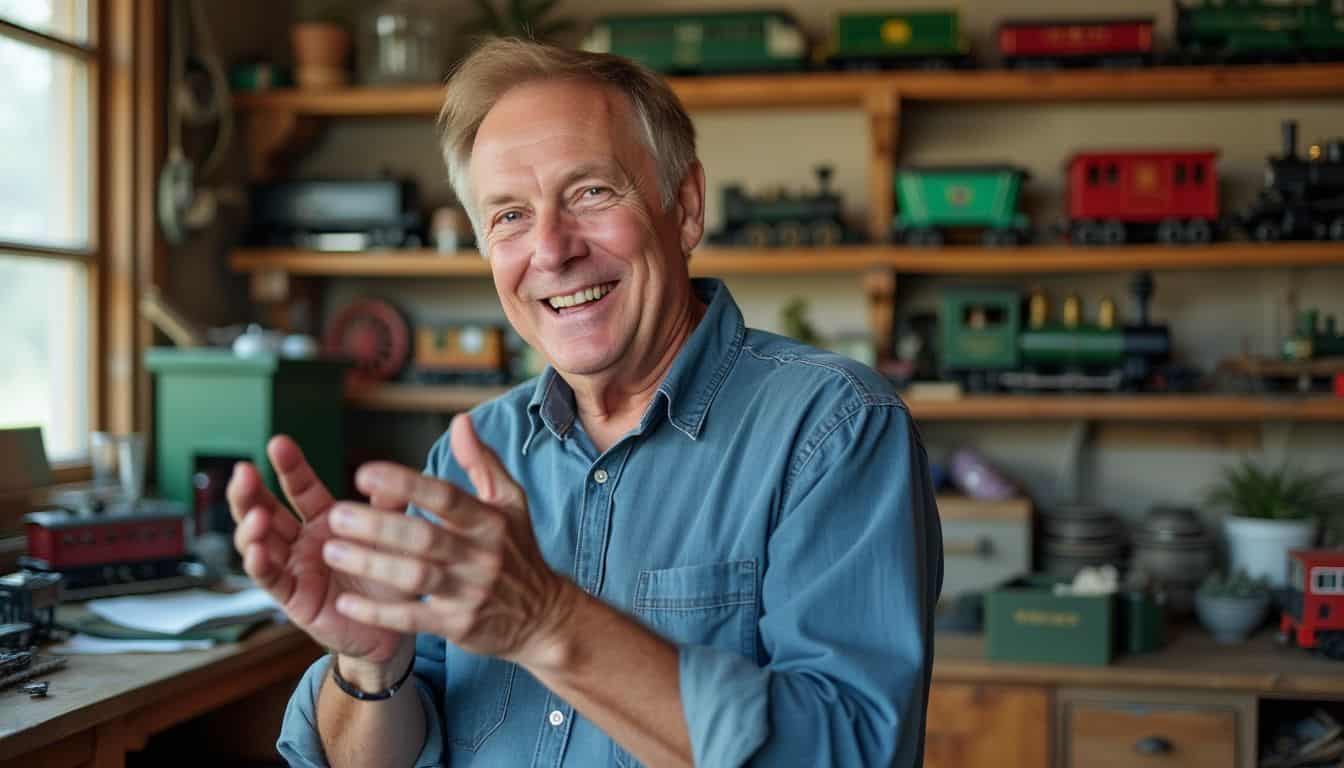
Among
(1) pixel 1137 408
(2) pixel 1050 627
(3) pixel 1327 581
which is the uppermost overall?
(1) pixel 1137 408

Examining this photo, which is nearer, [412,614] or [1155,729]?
[412,614]

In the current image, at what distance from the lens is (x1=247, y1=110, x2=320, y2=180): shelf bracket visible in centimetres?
362

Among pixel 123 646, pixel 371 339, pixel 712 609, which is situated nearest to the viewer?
pixel 712 609

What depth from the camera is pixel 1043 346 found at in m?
3.30

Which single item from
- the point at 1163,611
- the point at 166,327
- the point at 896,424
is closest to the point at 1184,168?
the point at 1163,611

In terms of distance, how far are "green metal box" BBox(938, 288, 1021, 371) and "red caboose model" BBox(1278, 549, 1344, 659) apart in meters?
0.90

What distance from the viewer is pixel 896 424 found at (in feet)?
4.02

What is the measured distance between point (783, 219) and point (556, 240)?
2.10m

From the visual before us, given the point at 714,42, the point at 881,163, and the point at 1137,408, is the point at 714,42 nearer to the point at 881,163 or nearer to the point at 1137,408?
the point at 881,163

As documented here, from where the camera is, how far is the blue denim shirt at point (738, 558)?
107cm

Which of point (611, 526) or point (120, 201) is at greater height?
point (120, 201)

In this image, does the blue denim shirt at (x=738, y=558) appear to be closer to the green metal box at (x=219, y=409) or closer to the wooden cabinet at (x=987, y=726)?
the wooden cabinet at (x=987, y=726)

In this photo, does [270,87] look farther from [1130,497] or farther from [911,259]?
[1130,497]

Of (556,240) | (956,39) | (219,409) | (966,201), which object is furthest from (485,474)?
(956,39)
